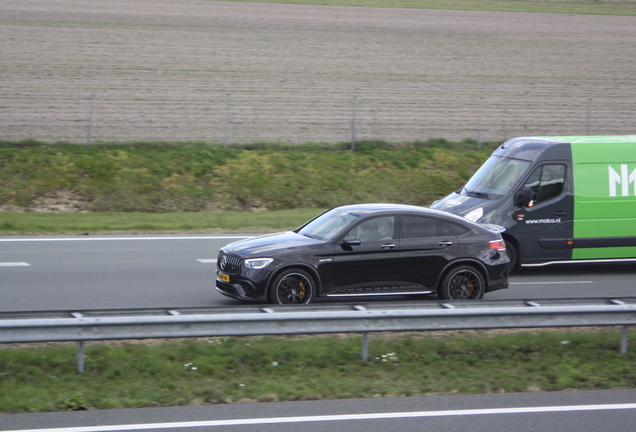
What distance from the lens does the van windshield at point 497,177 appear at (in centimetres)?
1379

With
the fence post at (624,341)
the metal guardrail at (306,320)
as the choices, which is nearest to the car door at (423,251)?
the metal guardrail at (306,320)

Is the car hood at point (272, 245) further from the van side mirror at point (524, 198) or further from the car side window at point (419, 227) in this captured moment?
the van side mirror at point (524, 198)

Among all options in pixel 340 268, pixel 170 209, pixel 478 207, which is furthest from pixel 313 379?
pixel 170 209

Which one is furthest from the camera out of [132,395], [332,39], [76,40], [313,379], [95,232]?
[332,39]

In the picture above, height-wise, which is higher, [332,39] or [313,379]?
[332,39]

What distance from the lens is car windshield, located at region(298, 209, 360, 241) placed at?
10922 mm

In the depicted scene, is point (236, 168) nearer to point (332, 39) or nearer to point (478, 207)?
point (478, 207)

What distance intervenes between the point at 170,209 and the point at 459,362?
12504 millimetres

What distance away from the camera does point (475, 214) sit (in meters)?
13.5

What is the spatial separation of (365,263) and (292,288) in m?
1.10

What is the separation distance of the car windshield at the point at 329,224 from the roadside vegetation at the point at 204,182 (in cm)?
649

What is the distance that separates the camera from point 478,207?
13.6 m

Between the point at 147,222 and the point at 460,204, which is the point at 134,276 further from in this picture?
the point at 460,204

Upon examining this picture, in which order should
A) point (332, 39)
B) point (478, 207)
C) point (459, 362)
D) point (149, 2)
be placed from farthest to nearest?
point (149, 2)
point (332, 39)
point (478, 207)
point (459, 362)
